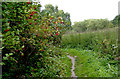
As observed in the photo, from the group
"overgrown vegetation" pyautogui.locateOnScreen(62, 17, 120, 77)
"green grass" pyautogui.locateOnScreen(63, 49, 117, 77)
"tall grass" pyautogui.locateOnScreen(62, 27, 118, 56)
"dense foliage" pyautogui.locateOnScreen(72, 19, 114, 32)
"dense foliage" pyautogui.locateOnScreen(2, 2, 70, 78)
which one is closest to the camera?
"dense foliage" pyautogui.locateOnScreen(2, 2, 70, 78)

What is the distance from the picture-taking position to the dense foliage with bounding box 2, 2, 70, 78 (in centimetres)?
270

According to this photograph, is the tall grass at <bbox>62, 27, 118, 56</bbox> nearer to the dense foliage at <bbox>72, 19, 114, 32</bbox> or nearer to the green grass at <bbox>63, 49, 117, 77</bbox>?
the green grass at <bbox>63, 49, 117, 77</bbox>

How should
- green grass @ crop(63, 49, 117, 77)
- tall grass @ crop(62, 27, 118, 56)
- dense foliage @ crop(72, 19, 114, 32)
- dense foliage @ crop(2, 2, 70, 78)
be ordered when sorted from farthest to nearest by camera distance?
dense foliage @ crop(72, 19, 114, 32) → tall grass @ crop(62, 27, 118, 56) → green grass @ crop(63, 49, 117, 77) → dense foliage @ crop(2, 2, 70, 78)

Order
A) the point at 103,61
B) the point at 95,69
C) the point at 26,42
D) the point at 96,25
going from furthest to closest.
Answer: the point at 96,25 → the point at 103,61 → the point at 95,69 → the point at 26,42

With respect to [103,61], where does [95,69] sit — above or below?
below

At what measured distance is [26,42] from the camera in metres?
3.40

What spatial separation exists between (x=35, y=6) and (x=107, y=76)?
150 inches

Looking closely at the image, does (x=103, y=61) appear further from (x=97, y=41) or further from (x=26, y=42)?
(x=26, y=42)

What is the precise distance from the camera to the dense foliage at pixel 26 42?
2697 millimetres

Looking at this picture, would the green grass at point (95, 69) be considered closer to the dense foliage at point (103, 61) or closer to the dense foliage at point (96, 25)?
the dense foliage at point (103, 61)

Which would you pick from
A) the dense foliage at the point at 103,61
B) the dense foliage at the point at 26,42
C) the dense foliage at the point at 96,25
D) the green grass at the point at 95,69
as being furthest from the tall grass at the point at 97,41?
the dense foliage at the point at 26,42

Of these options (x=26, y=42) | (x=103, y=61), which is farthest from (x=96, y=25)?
(x=26, y=42)

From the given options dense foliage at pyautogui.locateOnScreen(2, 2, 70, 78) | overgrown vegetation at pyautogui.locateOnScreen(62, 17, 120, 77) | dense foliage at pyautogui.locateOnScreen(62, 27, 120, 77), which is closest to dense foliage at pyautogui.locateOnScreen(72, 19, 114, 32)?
overgrown vegetation at pyautogui.locateOnScreen(62, 17, 120, 77)

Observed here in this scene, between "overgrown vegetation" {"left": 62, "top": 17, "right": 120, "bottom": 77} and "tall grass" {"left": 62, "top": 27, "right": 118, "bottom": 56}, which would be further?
"tall grass" {"left": 62, "top": 27, "right": 118, "bottom": 56}
